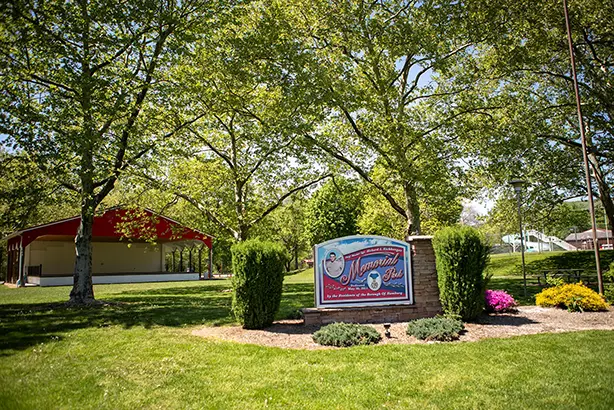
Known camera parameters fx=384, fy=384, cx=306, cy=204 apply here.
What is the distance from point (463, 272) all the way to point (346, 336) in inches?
137

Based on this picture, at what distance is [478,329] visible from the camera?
27.2 feet

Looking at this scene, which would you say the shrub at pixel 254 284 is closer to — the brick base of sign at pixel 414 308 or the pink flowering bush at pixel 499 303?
the brick base of sign at pixel 414 308

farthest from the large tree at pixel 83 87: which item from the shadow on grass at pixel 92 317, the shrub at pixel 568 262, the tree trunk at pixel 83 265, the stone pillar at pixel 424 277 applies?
the shrub at pixel 568 262

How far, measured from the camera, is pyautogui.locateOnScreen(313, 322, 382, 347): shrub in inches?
289

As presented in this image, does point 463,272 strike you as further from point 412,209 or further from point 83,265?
point 83,265

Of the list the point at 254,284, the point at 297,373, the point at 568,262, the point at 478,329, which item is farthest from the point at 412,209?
the point at 568,262

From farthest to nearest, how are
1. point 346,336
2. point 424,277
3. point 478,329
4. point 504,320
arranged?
point 424,277, point 504,320, point 478,329, point 346,336

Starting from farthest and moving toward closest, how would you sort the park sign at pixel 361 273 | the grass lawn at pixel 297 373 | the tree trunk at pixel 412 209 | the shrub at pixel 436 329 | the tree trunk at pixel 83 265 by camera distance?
the tree trunk at pixel 412 209
the tree trunk at pixel 83 265
the park sign at pixel 361 273
the shrub at pixel 436 329
the grass lawn at pixel 297 373

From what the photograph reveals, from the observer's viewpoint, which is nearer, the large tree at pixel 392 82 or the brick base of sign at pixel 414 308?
the brick base of sign at pixel 414 308

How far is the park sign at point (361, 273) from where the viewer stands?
955 centimetres

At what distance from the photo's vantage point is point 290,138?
15.6 meters

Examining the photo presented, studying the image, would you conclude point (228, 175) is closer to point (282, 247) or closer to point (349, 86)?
point (349, 86)

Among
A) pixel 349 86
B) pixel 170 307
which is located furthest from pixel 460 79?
pixel 170 307

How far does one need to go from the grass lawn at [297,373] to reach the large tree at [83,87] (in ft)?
19.3
